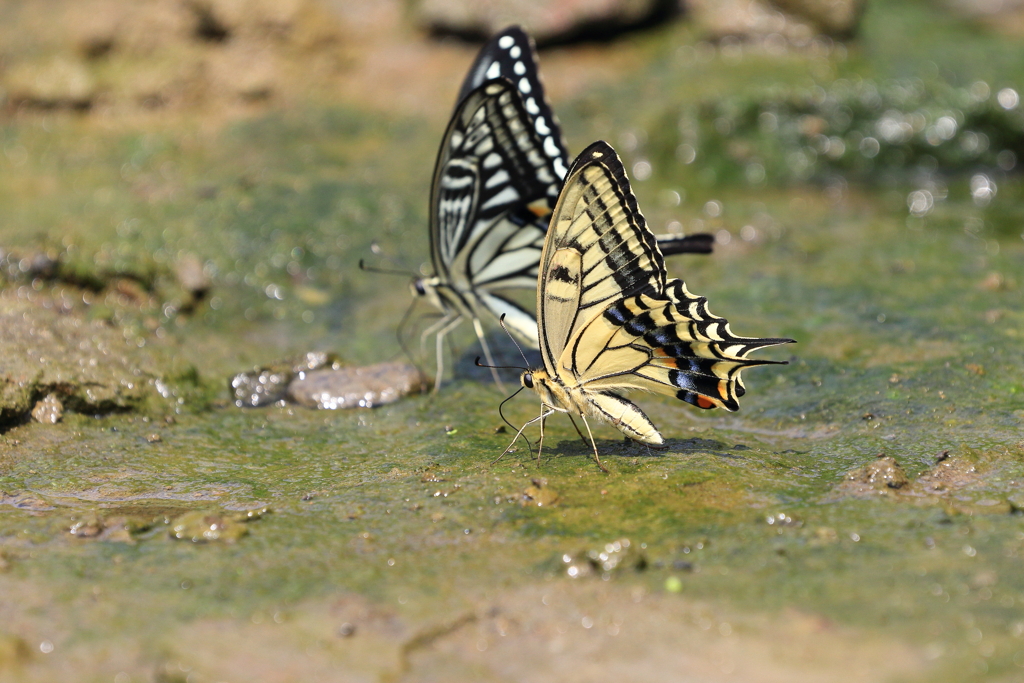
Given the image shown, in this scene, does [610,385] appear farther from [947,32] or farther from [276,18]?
[947,32]

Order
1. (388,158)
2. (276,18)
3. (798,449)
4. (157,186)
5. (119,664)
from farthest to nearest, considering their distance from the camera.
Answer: (276,18) < (388,158) < (157,186) < (798,449) < (119,664)

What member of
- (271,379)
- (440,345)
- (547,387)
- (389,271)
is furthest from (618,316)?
(389,271)

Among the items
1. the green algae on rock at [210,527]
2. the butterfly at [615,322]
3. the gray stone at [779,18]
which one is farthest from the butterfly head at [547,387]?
the gray stone at [779,18]

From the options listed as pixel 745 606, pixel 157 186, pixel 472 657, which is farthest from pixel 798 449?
pixel 157 186

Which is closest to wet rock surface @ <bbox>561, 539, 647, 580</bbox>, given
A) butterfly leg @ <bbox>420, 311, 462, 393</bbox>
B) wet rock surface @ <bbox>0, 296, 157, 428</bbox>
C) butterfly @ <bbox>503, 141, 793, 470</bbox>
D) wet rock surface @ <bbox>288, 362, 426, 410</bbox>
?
butterfly @ <bbox>503, 141, 793, 470</bbox>

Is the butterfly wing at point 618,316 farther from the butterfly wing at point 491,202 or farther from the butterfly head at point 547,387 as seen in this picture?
the butterfly wing at point 491,202

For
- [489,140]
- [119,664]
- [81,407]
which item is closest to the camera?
[119,664]

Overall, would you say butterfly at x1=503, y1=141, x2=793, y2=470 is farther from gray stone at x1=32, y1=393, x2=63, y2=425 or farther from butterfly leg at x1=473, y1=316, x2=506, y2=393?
gray stone at x1=32, y1=393, x2=63, y2=425
